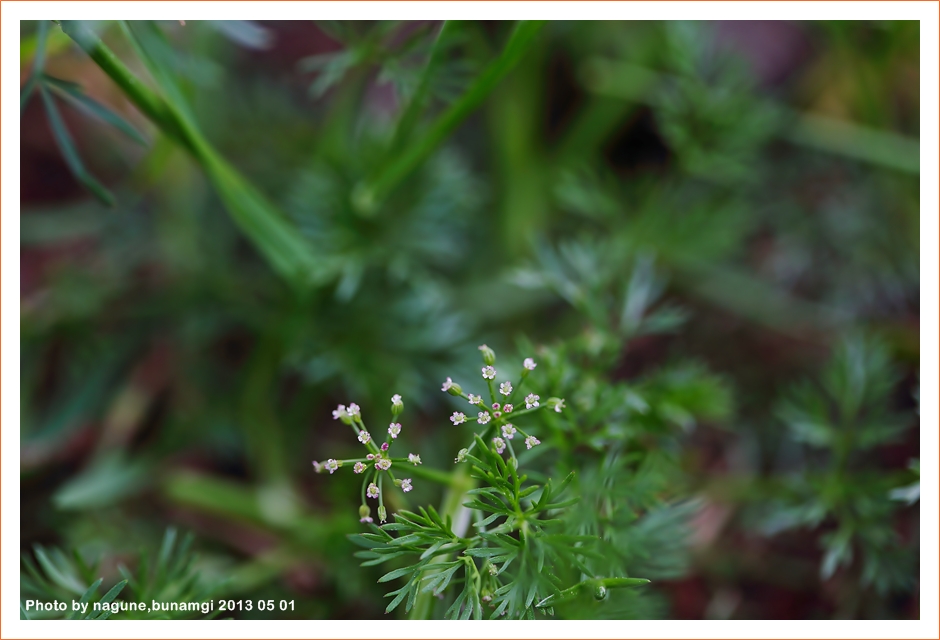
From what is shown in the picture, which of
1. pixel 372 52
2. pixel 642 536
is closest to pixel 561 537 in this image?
pixel 642 536

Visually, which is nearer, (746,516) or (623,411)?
(623,411)

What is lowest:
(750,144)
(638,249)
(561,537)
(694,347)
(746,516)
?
(746,516)

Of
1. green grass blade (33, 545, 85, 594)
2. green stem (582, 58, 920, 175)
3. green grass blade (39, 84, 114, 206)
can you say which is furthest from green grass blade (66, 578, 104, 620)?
green stem (582, 58, 920, 175)

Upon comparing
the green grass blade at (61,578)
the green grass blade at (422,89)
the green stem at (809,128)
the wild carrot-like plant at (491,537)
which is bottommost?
the green grass blade at (61,578)

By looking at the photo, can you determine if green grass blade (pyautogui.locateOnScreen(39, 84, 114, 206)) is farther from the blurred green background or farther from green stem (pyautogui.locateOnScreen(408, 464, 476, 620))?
green stem (pyautogui.locateOnScreen(408, 464, 476, 620))

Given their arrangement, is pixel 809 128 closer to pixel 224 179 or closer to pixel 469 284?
pixel 469 284

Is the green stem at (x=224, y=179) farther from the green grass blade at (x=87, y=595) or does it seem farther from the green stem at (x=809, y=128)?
the green stem at (x=809, y=128)

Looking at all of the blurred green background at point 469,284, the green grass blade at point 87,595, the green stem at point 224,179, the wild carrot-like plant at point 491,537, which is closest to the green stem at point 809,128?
the blurred green background at point 469,284

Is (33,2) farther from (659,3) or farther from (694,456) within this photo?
(694,456)
